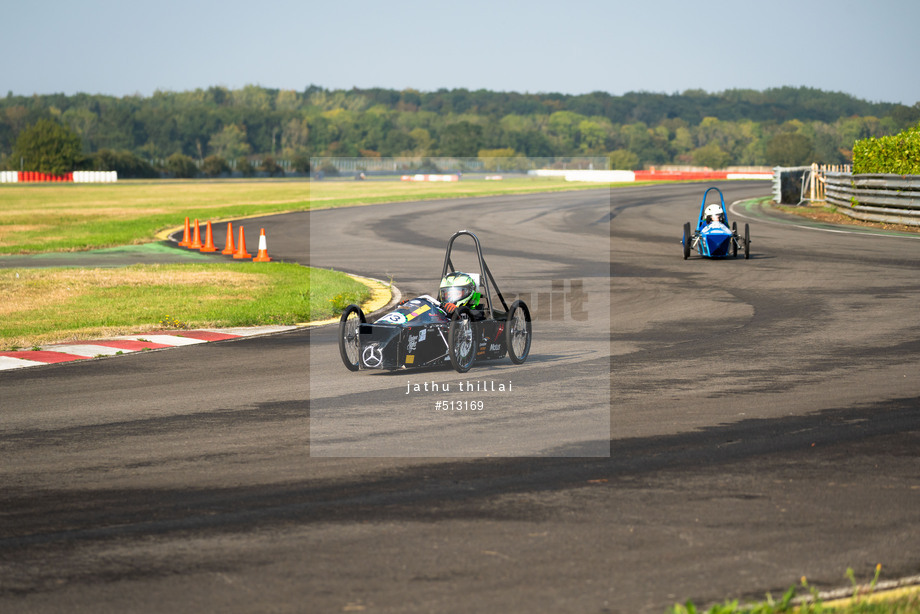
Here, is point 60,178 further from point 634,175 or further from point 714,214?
point 714,214

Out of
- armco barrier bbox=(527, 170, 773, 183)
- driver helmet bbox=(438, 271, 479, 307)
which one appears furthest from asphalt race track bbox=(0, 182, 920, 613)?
armco barrier bbox=(527, 170, 773, 183)

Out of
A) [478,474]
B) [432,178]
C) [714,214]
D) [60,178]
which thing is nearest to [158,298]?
[478,474]

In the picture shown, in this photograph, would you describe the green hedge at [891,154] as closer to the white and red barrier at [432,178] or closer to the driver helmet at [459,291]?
the driver helmet at [459,291]

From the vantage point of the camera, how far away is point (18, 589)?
16.3 ft

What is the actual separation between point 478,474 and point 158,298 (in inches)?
469

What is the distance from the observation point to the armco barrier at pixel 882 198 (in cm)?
3056

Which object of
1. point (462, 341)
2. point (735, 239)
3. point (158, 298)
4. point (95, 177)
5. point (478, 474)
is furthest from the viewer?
point (95, 177)

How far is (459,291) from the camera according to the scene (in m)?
10.7

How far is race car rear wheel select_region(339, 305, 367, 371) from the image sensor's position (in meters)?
10.5

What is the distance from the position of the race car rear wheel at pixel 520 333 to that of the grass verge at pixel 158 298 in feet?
16.3

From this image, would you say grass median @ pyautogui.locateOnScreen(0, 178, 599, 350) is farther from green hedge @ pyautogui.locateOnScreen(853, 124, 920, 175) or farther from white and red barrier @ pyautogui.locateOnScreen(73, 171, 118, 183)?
white and red barrier @ pyautogui.locateOnScreen(73, 171, 118, 183)

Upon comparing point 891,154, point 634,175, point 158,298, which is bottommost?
point 158,298

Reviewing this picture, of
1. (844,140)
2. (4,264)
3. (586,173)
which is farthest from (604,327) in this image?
(844,140)

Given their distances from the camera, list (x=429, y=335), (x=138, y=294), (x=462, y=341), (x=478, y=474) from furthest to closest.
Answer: (x=138, y=294) < (x=462, y=341) < (x=429, y=335) < (x=478, y=474)
